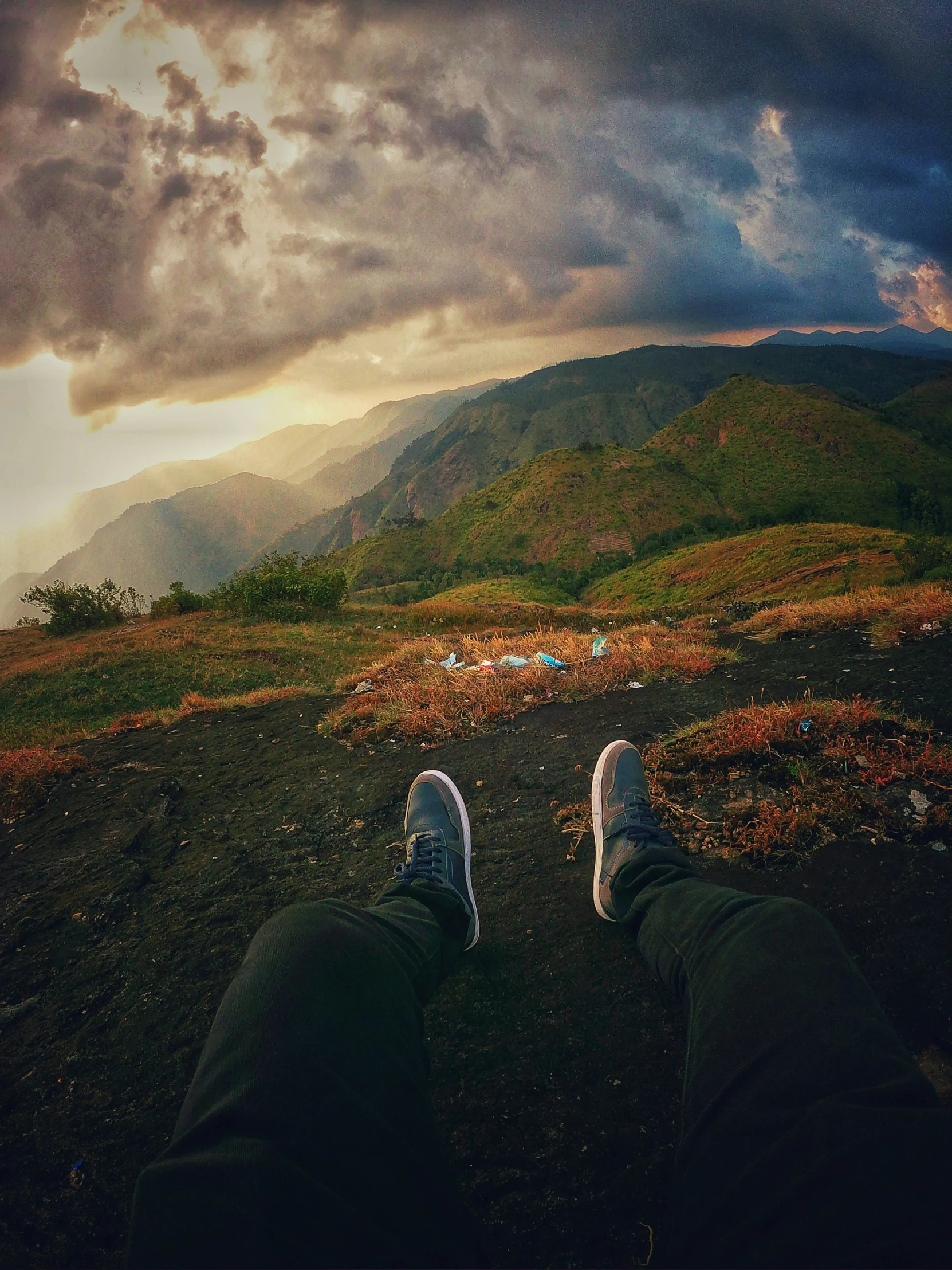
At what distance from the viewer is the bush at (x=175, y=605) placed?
24.2m

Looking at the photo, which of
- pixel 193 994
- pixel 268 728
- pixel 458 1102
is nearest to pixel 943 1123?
pixel 458 1102

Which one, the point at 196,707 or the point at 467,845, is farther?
the point at 196,707

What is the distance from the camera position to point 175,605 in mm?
24547

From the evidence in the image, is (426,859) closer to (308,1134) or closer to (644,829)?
(644,829)

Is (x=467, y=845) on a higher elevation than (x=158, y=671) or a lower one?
lower

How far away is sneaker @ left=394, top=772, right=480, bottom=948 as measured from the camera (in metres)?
2.19

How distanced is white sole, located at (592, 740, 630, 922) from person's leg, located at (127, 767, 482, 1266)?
973mm

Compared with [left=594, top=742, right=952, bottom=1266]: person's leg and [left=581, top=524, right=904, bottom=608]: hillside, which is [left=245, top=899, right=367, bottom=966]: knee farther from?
[left=581, top=524, right=904, bottom=608]: hillside

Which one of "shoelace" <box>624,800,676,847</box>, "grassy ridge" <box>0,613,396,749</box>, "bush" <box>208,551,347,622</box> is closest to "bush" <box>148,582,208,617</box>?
"bush" <box>208,551,347,622</box>

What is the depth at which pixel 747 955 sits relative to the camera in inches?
52.4

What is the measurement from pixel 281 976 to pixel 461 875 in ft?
4.08

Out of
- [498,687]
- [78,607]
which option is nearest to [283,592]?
[78,607]

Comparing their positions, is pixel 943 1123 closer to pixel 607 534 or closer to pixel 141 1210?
pixel 141 1210

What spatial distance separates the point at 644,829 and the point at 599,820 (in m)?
0.29
